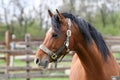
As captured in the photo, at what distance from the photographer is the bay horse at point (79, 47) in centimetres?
508

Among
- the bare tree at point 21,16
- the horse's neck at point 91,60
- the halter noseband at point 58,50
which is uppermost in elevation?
the halter noseband at point 58,50

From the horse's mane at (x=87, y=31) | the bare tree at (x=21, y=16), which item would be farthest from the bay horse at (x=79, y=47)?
the bare tree at (x=21, y=16)

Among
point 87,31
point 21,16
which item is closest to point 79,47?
point 87,31

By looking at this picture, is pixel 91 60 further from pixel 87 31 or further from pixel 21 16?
pixel 21 16

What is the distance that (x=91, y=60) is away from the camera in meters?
5.37

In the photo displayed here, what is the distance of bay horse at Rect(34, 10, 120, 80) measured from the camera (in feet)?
16.7

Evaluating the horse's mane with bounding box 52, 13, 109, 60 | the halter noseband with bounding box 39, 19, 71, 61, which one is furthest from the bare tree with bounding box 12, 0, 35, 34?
the halter noseband with bounding box 39, 19, 71, 61

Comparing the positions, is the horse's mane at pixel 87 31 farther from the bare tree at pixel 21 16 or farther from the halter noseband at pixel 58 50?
the bare tree at pixel 21 16

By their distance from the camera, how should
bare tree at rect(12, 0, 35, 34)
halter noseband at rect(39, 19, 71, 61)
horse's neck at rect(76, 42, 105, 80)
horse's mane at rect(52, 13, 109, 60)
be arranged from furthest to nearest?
bare tree at rect(12, 0, 35, 34), horse's neck at rect(76, 42, 105, 80), horse's mane at rect(52, 13, 109, 60), halter noseband at rect(39, 19, 71, 61)

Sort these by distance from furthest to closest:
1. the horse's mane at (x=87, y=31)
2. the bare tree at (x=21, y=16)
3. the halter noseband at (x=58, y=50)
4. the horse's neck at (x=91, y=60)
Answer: the bare tree at (x=21, y=16)
the horse's neck at (x=91, y=60)
the horse's mane at (x=87, y=31)
the halter noseband at (x=58, y=50)

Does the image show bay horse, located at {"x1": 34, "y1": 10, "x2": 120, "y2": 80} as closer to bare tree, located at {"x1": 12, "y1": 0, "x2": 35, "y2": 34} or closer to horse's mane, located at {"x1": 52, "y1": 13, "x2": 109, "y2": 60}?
horse's mane, located at {"x1": 52, "y1": 13, "x2": 109, "y2": 60}

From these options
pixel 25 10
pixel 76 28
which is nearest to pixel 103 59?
pixel 76 28

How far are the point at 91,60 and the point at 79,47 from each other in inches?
9.6

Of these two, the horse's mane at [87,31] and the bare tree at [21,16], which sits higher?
the horse's mane at [87,31]
